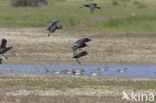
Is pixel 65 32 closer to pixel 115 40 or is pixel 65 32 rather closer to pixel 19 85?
pixel 115 40

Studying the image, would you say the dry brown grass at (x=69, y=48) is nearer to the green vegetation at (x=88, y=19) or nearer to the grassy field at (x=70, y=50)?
the grassy field at (x=70, y=50)

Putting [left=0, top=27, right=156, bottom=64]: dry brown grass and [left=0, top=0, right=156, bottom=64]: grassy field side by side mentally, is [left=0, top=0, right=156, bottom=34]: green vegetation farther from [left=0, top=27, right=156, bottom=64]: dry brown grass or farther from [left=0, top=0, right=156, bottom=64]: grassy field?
[left=0, top=27, right=156, bottom=64]: dry brown grass

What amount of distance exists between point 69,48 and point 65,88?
404 inches

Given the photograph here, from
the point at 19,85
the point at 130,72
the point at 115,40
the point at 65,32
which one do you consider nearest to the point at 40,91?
the point at 19,85

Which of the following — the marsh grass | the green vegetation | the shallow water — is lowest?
the green vegetation

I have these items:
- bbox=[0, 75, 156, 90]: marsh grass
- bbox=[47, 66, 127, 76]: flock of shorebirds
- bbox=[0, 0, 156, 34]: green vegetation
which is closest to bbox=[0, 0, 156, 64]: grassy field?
bbox=[0, 0, 156, 34]: green vegetation

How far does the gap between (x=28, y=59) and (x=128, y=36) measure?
8827 mm

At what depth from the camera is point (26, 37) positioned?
2552 centimetres

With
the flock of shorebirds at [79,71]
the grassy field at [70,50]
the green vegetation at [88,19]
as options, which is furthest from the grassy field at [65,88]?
the green vegetation at [88,19]

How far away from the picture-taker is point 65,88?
1201 cm

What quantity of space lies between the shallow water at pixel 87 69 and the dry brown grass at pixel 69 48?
2.59ft

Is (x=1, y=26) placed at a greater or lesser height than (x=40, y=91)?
lesser

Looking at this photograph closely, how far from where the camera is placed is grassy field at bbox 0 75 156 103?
34.3 feet

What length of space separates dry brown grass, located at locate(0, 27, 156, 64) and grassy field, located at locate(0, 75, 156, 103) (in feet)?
16.7
